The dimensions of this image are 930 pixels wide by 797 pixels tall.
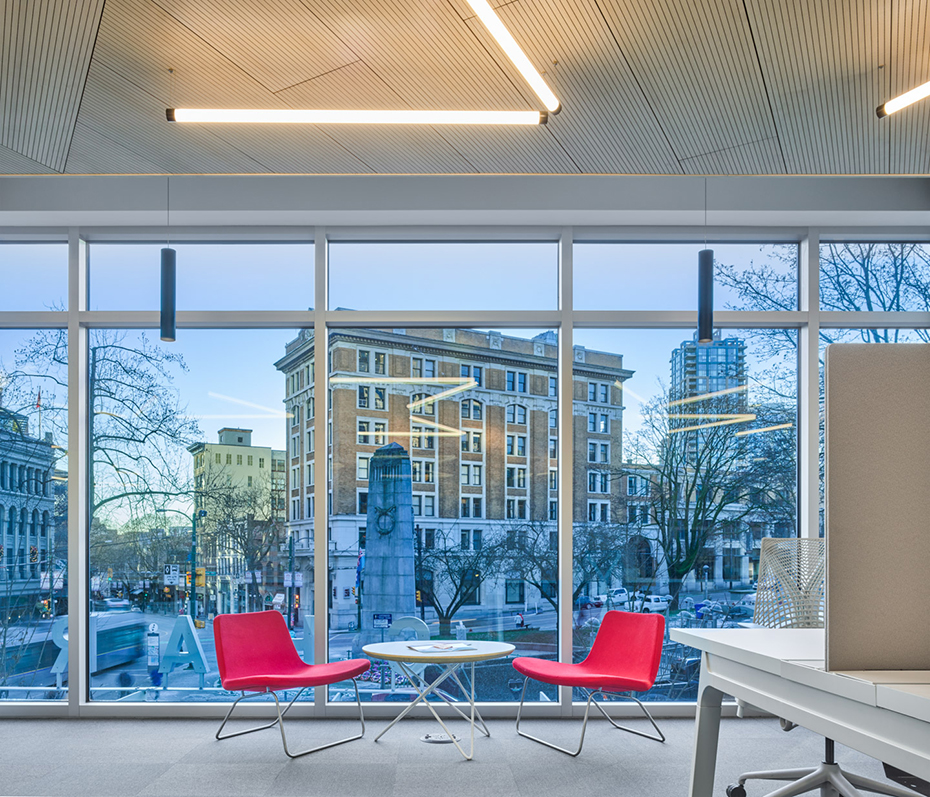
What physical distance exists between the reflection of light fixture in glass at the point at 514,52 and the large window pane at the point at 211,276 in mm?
3092

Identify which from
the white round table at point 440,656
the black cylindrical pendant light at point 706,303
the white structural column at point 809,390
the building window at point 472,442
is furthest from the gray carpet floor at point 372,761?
the black cylindrical pendant light at point 706,303

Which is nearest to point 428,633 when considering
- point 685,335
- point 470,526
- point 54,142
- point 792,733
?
point 470,526

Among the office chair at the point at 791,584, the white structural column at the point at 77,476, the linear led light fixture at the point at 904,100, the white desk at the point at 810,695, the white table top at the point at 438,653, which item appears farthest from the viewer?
the white structural column at the point at 77,476

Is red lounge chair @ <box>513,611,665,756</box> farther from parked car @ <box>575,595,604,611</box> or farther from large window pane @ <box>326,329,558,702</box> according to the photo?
large window pane @ <box>326,329,558,702</box>

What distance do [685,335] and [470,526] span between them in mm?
2223

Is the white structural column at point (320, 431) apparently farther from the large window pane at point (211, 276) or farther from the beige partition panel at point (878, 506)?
the beige partition panel at point (878, 506)

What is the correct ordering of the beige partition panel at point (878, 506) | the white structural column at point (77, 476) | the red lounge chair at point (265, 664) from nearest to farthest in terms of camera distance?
the beige partition panel at point (878, 506)
the red lounge chair at point (265, 664)
the white structural column at point (77, 476)

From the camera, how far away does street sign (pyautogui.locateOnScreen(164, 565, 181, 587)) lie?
6301mm

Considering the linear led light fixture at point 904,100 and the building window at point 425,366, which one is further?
the building window at point 425,366

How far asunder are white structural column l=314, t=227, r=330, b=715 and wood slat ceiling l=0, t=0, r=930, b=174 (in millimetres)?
1637

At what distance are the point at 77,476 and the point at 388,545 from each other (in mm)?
2359

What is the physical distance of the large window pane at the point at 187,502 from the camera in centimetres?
626

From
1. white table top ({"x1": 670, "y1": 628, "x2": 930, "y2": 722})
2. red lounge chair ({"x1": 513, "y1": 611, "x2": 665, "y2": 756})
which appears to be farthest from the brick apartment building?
white table top ({"x1": 670, "y1": 628, "x2": 930, "y2": 722})

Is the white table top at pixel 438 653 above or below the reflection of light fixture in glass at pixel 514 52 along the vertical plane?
below
